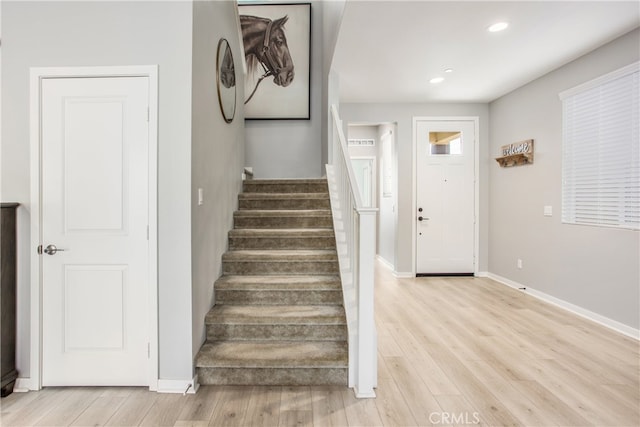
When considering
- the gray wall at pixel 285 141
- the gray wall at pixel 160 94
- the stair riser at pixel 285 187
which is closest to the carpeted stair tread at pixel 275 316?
the gray wall at pixel 160 94

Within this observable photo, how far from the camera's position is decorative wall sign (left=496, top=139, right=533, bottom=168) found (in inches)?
159

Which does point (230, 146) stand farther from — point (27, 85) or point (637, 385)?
point (637, 385)

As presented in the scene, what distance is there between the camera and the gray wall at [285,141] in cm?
480

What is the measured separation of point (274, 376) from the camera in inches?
81.6

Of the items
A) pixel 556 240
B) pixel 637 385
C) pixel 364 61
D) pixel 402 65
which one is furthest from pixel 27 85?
pixel 556 240

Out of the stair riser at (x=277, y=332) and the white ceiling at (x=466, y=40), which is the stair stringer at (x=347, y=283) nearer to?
the stair riser at (x=277, y=332)

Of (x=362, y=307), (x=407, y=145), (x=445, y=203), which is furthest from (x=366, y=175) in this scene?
(x=362, y=307)

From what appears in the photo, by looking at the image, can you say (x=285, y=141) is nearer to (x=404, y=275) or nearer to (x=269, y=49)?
(x=269, y=49)

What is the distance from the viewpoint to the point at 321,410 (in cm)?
183

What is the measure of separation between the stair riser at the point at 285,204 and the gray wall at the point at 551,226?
2.71m

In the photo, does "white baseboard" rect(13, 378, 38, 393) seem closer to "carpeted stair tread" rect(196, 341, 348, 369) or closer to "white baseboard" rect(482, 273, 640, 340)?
"carpeted stair tread" rect(196, 341, 348, 369)

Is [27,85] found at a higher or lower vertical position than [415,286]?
higher

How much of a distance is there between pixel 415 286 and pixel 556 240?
1.78 m

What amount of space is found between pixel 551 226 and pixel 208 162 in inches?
154
